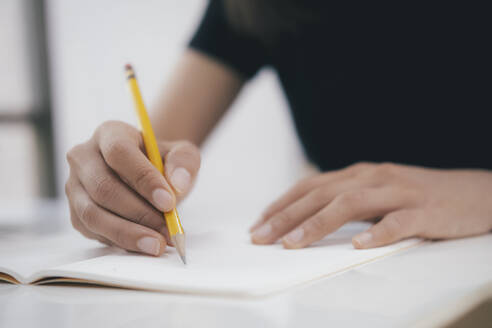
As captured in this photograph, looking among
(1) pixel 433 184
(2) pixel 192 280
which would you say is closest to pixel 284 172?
(1) pixel 433 184

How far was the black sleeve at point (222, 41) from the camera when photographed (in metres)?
0.86

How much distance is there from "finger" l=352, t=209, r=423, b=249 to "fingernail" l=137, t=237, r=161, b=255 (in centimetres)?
17

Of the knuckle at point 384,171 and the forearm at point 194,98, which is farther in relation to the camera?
the forearm at point 194,98

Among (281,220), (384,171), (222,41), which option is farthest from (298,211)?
(222,41)

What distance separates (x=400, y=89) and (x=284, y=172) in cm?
146

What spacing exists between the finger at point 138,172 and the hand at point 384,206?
0.10 metres

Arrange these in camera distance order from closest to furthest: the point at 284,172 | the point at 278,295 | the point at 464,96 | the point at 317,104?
the point at 278,295, the point at 464,96, the point at 317,104, the point at 284,172

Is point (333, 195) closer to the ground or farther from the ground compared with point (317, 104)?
closer to the ground

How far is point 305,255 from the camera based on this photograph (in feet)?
1.10

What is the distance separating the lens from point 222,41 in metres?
0.86

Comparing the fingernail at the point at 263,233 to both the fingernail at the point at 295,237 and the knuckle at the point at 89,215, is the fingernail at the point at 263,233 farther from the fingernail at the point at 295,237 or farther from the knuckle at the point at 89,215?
the knuckle at the point at 89,215

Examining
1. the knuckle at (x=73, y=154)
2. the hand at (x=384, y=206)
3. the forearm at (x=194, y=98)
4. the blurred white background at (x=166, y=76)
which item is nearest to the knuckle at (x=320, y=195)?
the hand at (x=384, y=206)

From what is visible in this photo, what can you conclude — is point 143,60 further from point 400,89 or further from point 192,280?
point 192,280

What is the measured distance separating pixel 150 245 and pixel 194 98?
54 centimetres
